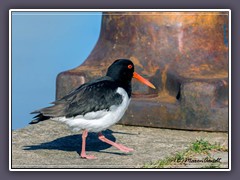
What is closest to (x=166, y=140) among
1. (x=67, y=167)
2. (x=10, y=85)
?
(x=67, y=167)

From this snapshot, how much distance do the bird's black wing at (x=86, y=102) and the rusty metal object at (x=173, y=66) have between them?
2020mm

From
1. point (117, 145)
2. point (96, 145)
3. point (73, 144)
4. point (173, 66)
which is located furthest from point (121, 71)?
point (173, 66)

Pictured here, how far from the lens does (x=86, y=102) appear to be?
8.96 m

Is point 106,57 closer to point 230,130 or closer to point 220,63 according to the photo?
point 220,63

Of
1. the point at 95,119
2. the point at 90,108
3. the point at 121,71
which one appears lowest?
the point at 95,119

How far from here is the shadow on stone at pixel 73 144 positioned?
970 cm

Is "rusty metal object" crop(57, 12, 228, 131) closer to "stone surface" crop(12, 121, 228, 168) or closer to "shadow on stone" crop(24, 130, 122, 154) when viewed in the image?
"stone surface" crop(12, 121, 228, 168)

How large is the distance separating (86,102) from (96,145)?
121cm

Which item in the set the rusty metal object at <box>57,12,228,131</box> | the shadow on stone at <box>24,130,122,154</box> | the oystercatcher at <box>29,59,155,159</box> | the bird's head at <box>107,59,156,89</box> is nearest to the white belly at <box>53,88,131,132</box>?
the oystercatcher at <box>29,59,155,159</box>

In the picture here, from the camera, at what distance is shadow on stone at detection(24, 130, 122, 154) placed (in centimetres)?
970

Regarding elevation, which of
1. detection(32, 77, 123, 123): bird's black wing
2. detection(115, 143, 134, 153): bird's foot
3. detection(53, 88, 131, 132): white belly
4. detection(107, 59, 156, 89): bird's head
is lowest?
detection(115, 143, 134, 153): bird's foot

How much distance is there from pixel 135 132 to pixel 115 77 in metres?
1.58

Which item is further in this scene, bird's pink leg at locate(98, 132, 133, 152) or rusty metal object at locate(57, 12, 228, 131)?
rusty metal object at locate(57, 12, 228, 131)

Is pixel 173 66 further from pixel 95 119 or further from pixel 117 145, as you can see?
pixel 95 119
